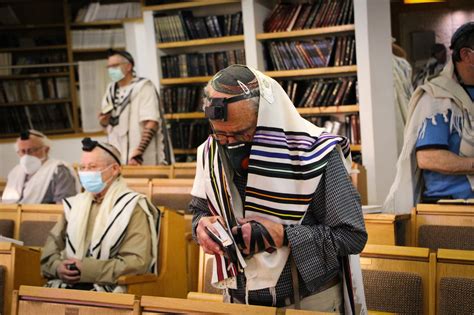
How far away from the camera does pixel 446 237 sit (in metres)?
3.73

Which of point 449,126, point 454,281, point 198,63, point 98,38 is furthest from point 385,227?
point 98,38

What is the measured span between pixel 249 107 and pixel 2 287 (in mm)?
1880

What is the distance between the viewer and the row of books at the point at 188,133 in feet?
23.8

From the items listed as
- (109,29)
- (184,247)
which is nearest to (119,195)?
(184,247)

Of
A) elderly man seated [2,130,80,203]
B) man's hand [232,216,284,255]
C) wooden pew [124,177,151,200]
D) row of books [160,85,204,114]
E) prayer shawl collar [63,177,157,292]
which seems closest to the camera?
man's hand [232,216,284,255]

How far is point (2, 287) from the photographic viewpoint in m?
3.65

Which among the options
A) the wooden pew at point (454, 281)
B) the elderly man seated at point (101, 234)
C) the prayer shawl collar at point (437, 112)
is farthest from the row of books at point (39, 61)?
the wooden pew at point (454, 281)

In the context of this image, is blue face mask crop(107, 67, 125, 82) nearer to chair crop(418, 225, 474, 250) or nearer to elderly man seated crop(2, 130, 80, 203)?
elderly man seated crop(2, 130, 80, 203)

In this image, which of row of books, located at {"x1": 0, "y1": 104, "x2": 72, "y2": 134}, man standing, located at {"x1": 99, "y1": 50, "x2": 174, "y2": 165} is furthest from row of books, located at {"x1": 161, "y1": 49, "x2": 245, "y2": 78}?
row of books, located at {"x1": 0, "y1": 104, "x2": 72, "y2": 134}

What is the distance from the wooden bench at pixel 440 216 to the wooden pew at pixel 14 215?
8.23ft

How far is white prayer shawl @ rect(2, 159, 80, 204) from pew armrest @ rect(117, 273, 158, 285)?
82.0 inches

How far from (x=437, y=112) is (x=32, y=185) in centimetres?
333

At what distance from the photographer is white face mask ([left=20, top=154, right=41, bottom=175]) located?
606 cm

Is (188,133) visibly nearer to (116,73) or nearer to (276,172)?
(116,73)
